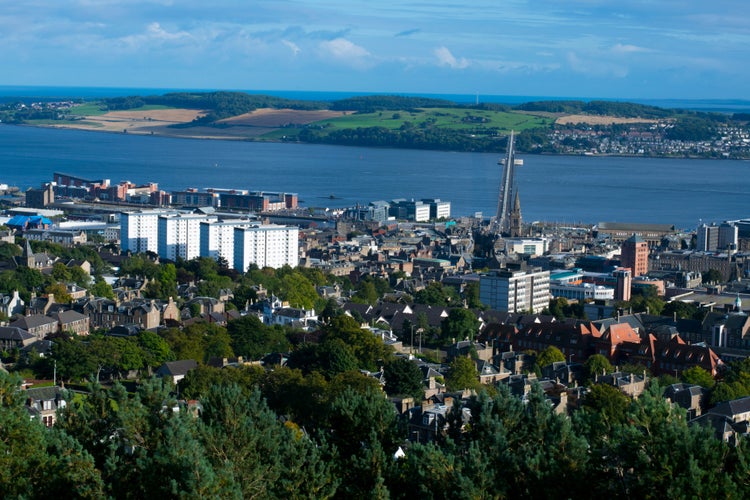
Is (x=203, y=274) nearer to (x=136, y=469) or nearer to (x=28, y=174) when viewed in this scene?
(x=136, y=469)

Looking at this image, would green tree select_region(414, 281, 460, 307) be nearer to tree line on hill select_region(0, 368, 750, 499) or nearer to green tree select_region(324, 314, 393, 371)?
green tree select_region(324, 314, 393, 371)

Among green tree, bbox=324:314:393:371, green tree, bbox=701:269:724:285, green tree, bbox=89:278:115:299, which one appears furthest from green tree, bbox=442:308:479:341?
green tree, bbox=701:269:724:285

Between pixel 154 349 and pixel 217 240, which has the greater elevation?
pixel 154 349

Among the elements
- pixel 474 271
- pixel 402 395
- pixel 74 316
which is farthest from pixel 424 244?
pixel 402 395

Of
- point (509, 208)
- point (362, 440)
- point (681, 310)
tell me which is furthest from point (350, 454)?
Answer: point (509, 208)

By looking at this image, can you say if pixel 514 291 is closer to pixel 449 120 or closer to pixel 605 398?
pixel 605 398

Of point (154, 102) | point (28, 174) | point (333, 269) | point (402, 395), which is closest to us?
point (402, 395)
